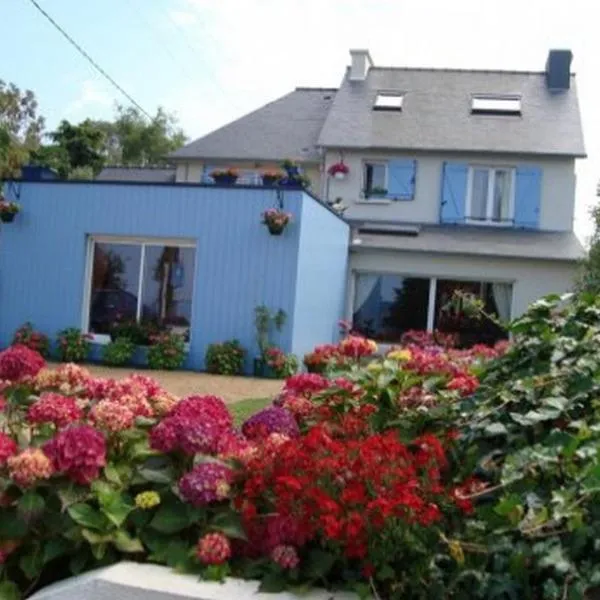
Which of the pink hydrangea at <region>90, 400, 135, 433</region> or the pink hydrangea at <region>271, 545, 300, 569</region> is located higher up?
the pink hydrangea at <region>90, 400, 135, 433</region>

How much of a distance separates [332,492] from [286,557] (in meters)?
0.21

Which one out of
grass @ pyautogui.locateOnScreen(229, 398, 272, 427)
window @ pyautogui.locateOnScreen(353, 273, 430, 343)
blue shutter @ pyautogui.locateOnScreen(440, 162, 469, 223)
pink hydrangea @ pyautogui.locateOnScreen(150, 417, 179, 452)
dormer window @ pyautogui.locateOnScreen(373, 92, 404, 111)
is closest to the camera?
pink hydrangea @ pyautogui.locateOnScreen(150, 417, 179, 452)

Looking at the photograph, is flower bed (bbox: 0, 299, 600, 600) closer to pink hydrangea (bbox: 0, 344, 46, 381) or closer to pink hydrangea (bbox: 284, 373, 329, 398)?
pink hydrangea (bbox: 0, 344, 46, 381)

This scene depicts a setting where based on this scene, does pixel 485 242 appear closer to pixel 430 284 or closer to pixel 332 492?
pixel 430 284

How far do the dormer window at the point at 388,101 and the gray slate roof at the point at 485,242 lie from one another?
4.07 m

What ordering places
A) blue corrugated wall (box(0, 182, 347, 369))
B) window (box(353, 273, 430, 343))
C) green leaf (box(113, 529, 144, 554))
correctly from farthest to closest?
window (box(353, 273, 430, 343)), blue corrugated wall (box(0, 182, 347, 369)), green leaf (box(113, 529, 144, 554))

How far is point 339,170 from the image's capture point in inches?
790

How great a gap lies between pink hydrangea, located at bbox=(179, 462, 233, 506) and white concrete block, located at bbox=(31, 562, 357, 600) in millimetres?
206

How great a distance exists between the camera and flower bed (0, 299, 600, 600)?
2.02 metres

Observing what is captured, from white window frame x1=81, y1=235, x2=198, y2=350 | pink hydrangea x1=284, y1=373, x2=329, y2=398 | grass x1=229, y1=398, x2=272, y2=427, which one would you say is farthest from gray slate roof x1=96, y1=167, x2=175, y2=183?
pink hydrangea x1=284, y1=373, x2=329, y2=398

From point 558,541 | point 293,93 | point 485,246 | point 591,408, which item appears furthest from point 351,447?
point 293,93

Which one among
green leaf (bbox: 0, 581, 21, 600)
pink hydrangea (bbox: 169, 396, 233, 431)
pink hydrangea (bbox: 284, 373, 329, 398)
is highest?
pink hydrangea (bbox: 284, 373, 329, 398)

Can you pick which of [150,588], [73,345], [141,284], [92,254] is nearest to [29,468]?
[150,588]

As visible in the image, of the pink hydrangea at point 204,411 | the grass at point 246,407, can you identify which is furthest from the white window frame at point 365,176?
the pink hydrangea at point 204,411
